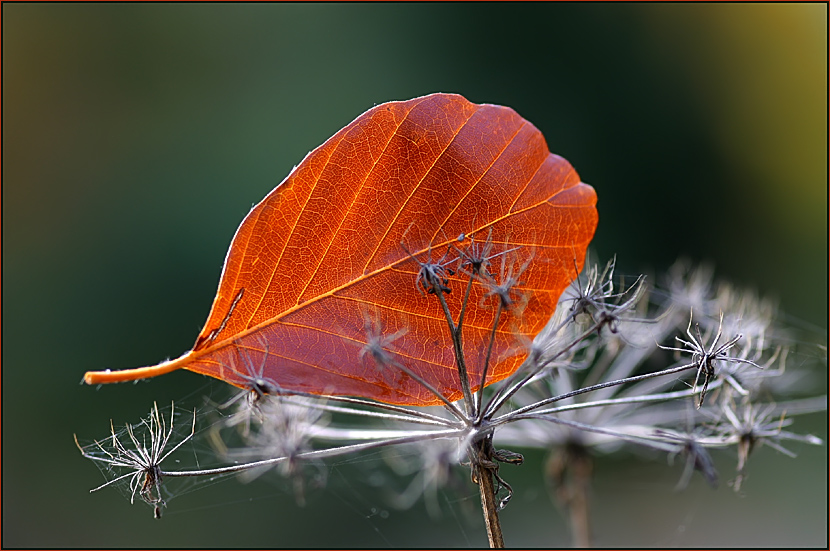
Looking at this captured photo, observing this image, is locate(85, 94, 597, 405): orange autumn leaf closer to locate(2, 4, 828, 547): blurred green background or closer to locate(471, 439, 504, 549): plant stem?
locate(471, 439, 504, 549): plant stem

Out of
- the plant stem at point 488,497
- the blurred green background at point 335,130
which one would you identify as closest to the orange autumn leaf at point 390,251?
the plant stem at point 488,497

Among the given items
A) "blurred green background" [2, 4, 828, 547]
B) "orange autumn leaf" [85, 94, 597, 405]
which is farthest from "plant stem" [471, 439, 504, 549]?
"blurred green background" [2, 4, 828, 547]

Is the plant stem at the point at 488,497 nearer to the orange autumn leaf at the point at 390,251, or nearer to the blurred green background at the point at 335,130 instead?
the orange autumn leaf at the point at 390,251

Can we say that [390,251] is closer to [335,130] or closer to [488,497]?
[488,497]

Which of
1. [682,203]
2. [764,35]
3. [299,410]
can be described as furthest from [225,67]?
[764,35]

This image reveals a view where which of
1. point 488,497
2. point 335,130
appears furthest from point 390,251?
point 335,130

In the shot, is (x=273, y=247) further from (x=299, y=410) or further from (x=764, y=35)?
(x=764, y=35)
